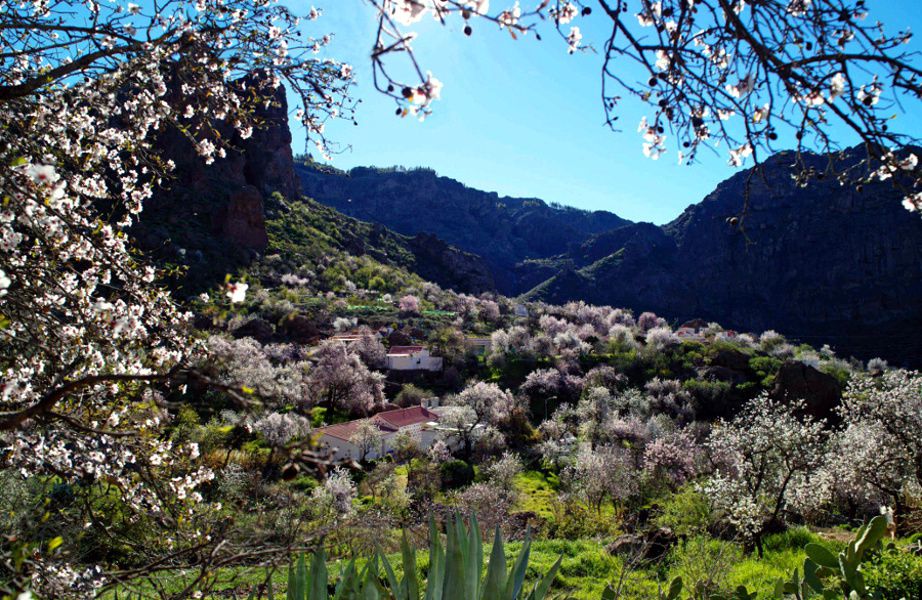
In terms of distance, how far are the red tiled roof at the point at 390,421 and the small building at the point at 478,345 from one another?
48.0 feet

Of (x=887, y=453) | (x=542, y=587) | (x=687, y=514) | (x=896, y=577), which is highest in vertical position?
(x=542, y=587)

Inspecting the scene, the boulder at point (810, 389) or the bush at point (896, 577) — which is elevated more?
the bush at point (896, 577)

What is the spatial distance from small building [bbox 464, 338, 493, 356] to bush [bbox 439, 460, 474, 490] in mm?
20963

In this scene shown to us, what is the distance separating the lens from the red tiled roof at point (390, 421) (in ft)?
92.7

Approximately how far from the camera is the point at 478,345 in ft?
163

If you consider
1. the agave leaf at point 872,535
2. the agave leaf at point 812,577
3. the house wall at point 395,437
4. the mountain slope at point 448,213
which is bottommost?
the house wall at point 395,437

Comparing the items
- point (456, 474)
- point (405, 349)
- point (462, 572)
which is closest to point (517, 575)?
point (462, 572)

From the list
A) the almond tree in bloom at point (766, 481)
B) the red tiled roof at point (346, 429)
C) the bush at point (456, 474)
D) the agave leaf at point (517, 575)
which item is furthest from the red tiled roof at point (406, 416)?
the agave leaf at point (517, 575)

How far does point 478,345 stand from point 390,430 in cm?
2070

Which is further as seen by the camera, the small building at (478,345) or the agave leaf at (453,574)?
the small building at (478,345)

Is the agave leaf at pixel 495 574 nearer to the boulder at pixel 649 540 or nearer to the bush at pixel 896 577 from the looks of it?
the bush at pixel 896 577

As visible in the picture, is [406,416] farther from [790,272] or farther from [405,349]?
[790,272]

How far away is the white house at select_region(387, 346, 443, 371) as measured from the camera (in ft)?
142

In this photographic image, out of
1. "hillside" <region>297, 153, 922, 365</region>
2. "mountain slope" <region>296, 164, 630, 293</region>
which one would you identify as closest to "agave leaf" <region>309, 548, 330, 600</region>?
"hillside" <region>297, 153, 922, 365</region>
